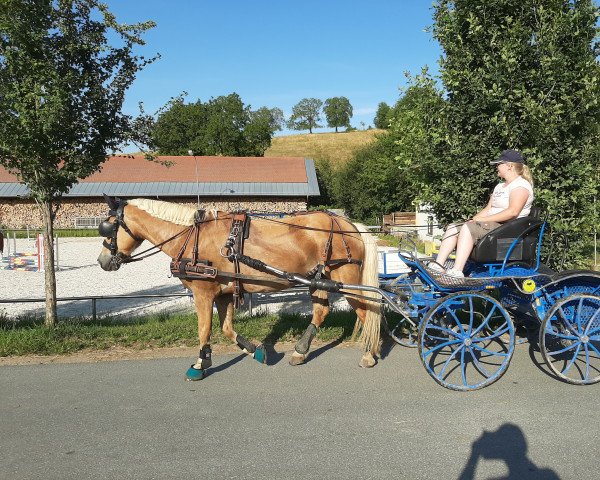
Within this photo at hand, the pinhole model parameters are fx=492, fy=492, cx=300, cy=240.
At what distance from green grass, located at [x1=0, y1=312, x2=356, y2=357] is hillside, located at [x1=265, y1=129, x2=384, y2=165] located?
74552 mm

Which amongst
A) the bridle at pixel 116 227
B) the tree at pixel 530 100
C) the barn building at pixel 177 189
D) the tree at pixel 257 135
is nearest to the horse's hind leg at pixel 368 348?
the tree at pixel 530 100

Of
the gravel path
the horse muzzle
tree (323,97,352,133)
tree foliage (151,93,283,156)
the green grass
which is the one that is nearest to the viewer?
the horse muzzle

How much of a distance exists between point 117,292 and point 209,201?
3075cm

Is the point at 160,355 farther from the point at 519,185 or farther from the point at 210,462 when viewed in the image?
the point at 519,185

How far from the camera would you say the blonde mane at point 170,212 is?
5.23 metres

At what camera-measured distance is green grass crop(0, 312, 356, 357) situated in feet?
19.0

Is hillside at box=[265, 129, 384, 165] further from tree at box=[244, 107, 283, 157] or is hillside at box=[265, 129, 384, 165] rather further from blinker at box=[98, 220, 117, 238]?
blinker at box=[98, 220, 117, 238]

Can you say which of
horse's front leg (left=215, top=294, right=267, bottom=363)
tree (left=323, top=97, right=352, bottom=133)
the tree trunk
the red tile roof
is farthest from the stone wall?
tree (left=323, top=97, right=352, bottom=133)

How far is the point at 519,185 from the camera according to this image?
4.88 meters

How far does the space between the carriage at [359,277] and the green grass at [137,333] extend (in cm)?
88

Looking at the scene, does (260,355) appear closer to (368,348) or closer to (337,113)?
(368,348)

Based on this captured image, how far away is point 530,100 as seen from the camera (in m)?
5.87

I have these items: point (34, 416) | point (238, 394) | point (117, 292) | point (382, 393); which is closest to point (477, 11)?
point (382, 393)

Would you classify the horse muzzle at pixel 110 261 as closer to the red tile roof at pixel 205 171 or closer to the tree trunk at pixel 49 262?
the tree trunk at pixel 49 262
